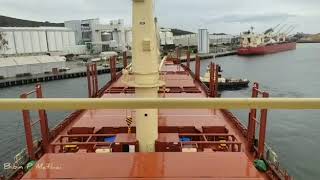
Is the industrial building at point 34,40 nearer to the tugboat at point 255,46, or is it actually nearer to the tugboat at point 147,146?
the tugboat at point 255,46

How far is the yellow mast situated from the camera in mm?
8906

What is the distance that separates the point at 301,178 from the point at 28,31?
8958cm

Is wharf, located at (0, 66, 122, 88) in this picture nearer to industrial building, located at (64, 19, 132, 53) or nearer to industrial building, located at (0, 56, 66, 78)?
industrial building, located at (0, 56, 66, 78)

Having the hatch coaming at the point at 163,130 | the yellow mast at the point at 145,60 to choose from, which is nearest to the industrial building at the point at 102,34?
the hatch coaming at the point at 163,130

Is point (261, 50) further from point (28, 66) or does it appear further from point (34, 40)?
point (28, 66)

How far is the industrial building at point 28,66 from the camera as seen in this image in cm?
6175

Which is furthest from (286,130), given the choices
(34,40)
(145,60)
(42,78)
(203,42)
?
(203,42)

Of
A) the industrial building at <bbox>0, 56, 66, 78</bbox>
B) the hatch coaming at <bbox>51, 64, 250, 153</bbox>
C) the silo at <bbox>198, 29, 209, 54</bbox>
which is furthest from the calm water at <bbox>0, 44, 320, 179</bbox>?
the silo at <bbox>198, 29, 209, 54</bbox>

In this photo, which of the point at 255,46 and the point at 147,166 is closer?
the point at 147,166

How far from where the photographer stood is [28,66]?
212 feet

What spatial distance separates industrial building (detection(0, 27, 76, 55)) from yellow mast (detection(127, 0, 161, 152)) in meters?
84.0

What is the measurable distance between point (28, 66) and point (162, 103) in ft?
223

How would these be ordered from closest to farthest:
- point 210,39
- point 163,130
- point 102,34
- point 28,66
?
point 163,130, point 28,66, point 102,34, point 210,39

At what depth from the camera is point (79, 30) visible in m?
122
